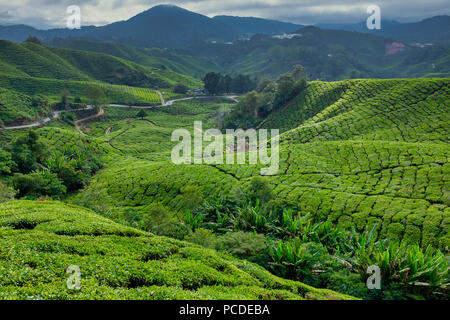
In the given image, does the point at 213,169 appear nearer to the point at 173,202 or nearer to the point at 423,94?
the point at 173,202

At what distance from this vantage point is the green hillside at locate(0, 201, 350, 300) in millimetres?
9352

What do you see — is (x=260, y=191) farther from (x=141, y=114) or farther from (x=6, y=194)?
(x=141, y=114)

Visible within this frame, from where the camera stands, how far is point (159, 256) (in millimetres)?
13633

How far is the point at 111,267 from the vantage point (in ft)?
36.3

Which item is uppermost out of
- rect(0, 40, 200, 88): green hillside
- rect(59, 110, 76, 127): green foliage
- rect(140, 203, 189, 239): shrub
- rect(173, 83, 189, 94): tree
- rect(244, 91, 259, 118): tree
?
rect(0, 40, 200, 88): green hillside

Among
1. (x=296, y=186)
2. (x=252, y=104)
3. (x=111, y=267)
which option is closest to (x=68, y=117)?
(x=252, y=104)

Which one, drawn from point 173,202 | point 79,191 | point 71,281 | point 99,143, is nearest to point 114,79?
point 99,143

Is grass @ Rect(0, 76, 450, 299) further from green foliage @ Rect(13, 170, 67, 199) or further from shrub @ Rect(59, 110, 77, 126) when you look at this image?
shrub @ Rect(59, 110, 77, 126)

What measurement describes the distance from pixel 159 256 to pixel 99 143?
5363 cm

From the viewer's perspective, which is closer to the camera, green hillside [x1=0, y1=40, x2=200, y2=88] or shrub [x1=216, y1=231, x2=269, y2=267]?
shrub [x1=216, y1=231, x2=269, y2=267]

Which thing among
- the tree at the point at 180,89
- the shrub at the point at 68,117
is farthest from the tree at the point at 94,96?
the tree at the point at 180,89

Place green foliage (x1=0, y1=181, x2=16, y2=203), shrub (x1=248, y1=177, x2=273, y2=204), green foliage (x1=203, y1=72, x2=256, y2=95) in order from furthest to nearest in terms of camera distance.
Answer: green foliage (x1=203, y1=72, x2=256, y2=95)
shrub (x1=248, y1=177, x2=273, y2=204)
green foliage (x1=0, y1=181, x2=16, y2=203)

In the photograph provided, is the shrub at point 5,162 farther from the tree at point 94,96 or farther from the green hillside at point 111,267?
the tree at point 94,96

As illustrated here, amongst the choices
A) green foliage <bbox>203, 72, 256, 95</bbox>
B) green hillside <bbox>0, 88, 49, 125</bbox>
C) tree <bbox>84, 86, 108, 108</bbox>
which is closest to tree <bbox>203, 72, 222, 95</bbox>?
green foliage <bbox>203, 72, 256, 95</bbox>
